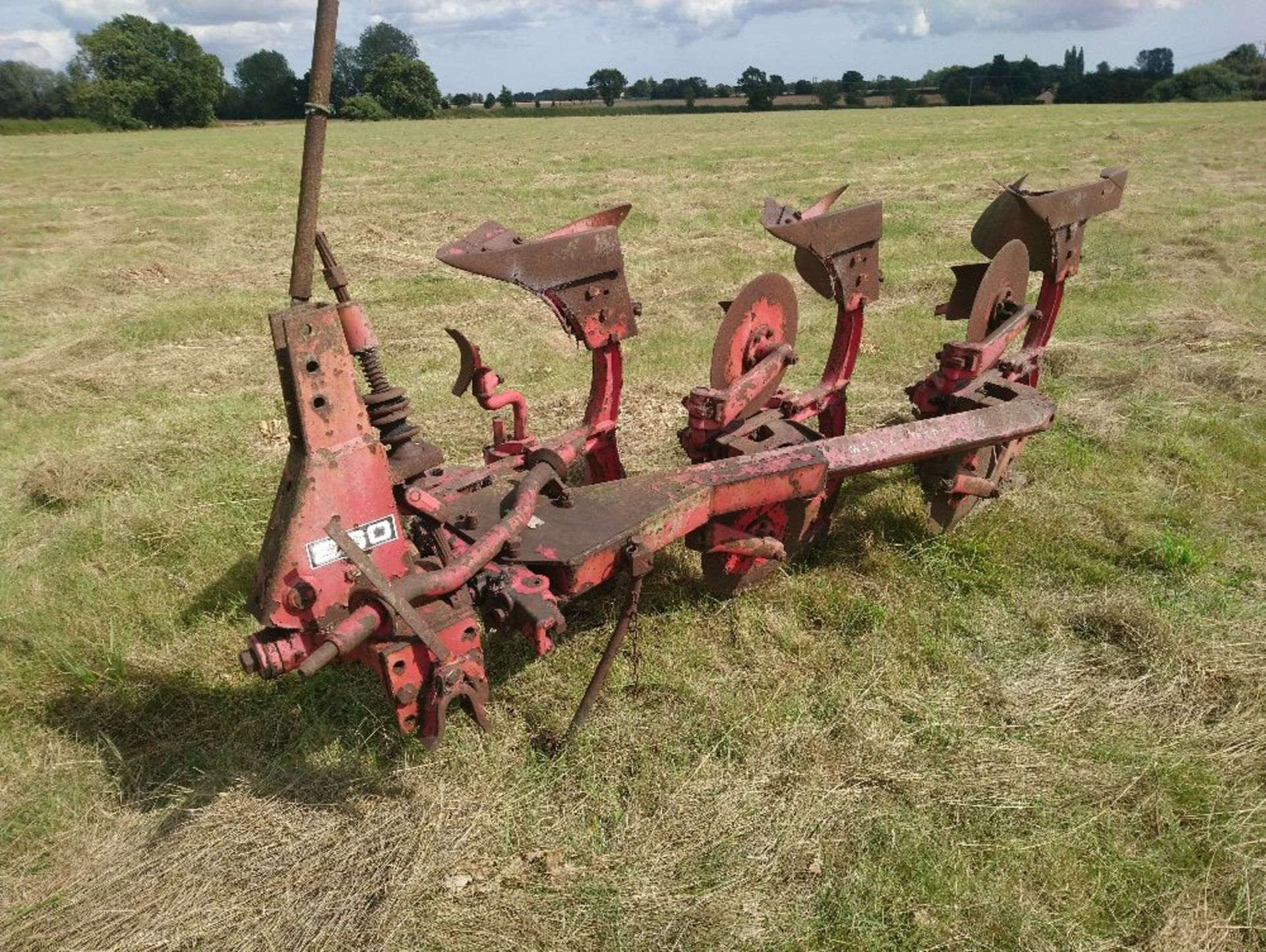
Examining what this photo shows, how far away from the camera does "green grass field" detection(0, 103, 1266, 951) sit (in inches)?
89.0

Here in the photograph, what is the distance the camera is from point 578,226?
132 inches

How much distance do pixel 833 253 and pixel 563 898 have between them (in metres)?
2.81

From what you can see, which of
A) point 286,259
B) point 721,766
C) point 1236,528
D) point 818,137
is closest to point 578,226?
point 721,766

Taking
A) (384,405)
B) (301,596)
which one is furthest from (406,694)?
(384,405)

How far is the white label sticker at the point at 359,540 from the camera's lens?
215 cm

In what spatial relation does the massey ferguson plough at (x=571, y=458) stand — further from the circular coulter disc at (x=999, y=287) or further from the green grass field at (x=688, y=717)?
the green grass field at (x=688, y=717)

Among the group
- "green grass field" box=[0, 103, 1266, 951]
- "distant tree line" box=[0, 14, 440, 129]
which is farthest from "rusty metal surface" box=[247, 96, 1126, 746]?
"distant tree line" box=[0, 14, 440, 129]

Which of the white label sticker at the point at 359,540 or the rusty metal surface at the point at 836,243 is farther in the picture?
the rusty metal surface at the point at 836,243

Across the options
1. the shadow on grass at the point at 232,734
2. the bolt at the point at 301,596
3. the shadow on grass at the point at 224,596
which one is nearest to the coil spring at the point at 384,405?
the bolt at the point at 301,596

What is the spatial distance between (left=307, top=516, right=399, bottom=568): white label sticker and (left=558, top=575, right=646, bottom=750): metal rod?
75 centimetres

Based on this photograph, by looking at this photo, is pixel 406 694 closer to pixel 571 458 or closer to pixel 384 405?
pixel 384 405

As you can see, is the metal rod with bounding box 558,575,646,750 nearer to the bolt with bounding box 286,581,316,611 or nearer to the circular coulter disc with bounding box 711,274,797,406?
the bolt with bounding box 286,581,316,611

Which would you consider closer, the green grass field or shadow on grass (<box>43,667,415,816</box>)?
the green grass field

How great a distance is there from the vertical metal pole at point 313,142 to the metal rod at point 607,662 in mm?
1282
